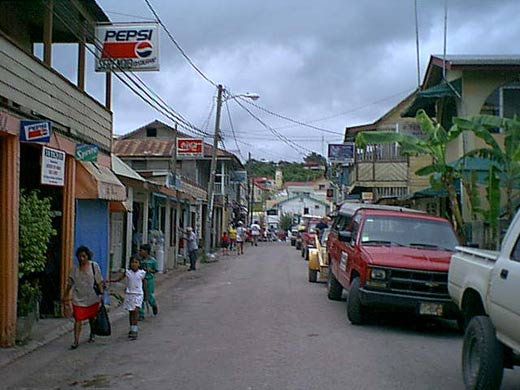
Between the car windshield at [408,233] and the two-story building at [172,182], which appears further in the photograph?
the two-story building at [172,182]

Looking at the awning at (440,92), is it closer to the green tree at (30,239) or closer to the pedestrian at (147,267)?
the pedestrian at (147,267)

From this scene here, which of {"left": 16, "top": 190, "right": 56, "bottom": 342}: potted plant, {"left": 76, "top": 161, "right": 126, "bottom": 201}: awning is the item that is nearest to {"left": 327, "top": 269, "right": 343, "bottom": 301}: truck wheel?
{"left": 76, "top": 161, "right": 126, "bottom": 201}: awning

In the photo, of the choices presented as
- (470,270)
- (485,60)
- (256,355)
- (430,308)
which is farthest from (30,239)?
(485,60)

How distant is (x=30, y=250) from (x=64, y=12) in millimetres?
5458

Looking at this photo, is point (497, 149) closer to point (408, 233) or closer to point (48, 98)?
point (408, 233)

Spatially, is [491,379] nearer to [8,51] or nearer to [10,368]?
[10,368]

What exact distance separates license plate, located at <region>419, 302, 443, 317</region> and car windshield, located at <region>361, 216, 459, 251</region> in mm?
1635

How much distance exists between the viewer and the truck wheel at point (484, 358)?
23.7 ft

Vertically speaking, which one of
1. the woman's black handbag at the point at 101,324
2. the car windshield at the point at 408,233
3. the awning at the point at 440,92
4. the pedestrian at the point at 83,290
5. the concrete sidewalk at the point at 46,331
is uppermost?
the awning at the point at 440,92

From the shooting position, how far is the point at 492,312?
285 inches

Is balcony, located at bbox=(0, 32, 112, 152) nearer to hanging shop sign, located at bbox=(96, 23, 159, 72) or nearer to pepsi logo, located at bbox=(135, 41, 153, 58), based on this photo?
hanging shop sign, located at bbox=(96, 23, 159, 72)

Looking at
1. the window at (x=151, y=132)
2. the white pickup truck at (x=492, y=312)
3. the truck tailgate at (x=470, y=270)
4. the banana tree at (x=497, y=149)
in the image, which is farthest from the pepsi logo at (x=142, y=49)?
the window at (x=151, y=132)

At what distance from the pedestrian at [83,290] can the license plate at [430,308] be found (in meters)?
5.05

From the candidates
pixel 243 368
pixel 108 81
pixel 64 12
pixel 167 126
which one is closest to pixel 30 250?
pixel 243 368
